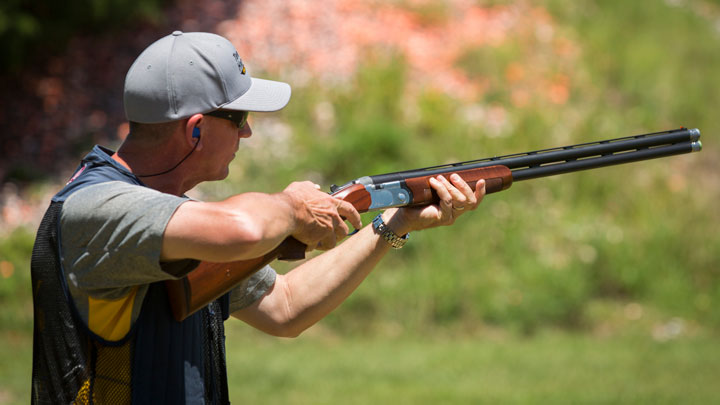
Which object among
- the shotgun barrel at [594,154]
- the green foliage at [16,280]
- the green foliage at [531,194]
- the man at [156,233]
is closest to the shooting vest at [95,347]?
the man at [156,233]

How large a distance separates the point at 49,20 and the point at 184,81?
386 inches

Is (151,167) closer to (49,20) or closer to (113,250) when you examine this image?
(113,250)

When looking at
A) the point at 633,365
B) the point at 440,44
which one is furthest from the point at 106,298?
the point at 440,44

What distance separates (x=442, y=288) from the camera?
879 centimetres

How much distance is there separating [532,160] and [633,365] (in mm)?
4846

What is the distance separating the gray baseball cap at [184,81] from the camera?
233cm

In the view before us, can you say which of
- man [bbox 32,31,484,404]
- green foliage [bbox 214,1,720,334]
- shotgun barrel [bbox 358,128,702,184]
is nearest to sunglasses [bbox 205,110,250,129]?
man [bbox 32,31,484,404]

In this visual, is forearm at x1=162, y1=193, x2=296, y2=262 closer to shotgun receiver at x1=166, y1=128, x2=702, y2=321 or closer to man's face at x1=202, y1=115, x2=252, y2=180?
shotgun receiver at x1=166, y1=128, x2=702, y2=321

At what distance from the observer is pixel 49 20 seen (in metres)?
11.1

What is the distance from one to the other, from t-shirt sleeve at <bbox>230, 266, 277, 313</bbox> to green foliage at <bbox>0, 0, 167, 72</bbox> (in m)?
8.31

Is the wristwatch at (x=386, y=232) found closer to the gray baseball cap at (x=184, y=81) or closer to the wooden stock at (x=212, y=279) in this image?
the wooden stock at (x=212, y=279)

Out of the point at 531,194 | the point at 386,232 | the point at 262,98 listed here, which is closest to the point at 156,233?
the point at 262,98

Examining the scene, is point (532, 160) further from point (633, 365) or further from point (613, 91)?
point (613, 91)

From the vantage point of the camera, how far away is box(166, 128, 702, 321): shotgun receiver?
235cm
